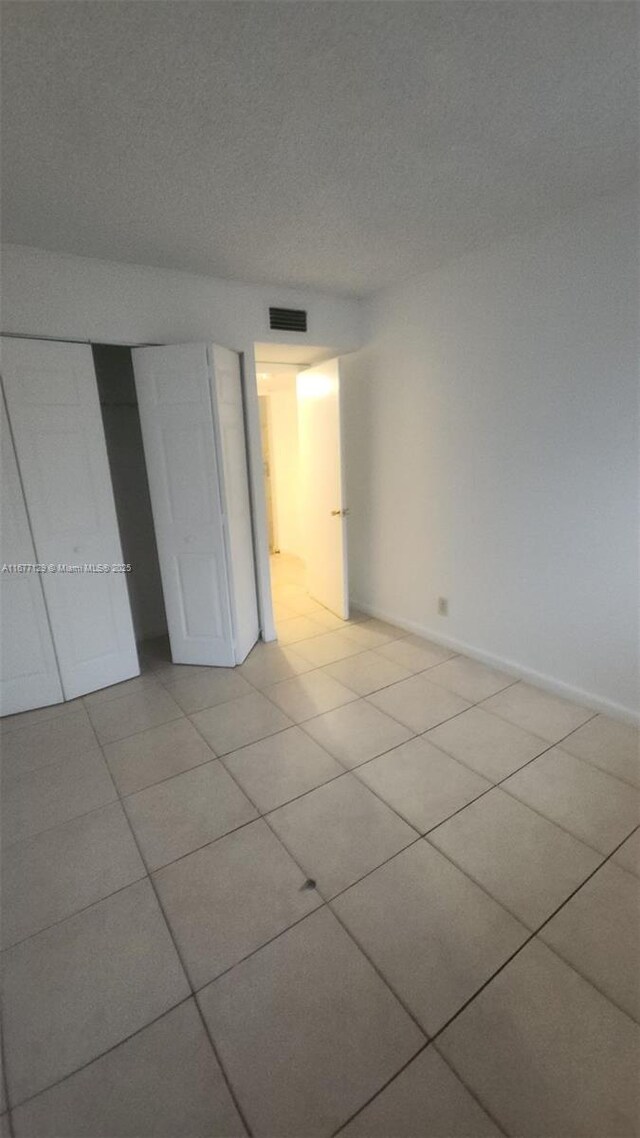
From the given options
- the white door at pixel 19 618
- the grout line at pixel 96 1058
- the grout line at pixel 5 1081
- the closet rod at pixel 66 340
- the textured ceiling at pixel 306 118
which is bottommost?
the grout line at pixel 5 1081

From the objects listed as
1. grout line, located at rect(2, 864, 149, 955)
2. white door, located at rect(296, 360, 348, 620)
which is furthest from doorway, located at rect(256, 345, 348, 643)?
grout line, located at rect(2, 864, 149, 955)

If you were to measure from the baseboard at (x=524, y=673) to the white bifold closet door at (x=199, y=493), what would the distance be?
1334 mm

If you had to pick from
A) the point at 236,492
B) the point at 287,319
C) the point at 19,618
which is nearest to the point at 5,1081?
the point at 19,618

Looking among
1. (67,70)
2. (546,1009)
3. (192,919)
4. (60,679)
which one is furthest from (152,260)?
(546,1009)

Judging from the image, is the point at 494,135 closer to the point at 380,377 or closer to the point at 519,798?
the point at 380,377

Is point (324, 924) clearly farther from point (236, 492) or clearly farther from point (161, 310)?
point (161, 310)

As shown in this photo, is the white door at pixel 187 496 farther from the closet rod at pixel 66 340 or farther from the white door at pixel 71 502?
the white door at pixel 71 502

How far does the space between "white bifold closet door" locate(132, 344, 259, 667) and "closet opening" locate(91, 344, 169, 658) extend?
0.54m

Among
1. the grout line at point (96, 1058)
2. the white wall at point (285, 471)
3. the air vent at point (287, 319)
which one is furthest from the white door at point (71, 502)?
the white wall at point (285, 471)

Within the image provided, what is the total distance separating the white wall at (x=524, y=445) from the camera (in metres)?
2.20

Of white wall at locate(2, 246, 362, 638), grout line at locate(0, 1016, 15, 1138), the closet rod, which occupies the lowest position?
grout line at locate(0, 1016, 15, 1138)

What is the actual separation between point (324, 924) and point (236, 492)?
2453 mm

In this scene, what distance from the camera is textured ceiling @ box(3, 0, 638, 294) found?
3.89 ft

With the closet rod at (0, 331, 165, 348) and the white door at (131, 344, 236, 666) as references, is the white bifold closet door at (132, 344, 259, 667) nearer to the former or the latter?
the white door at (131, 344, 236, 666)
